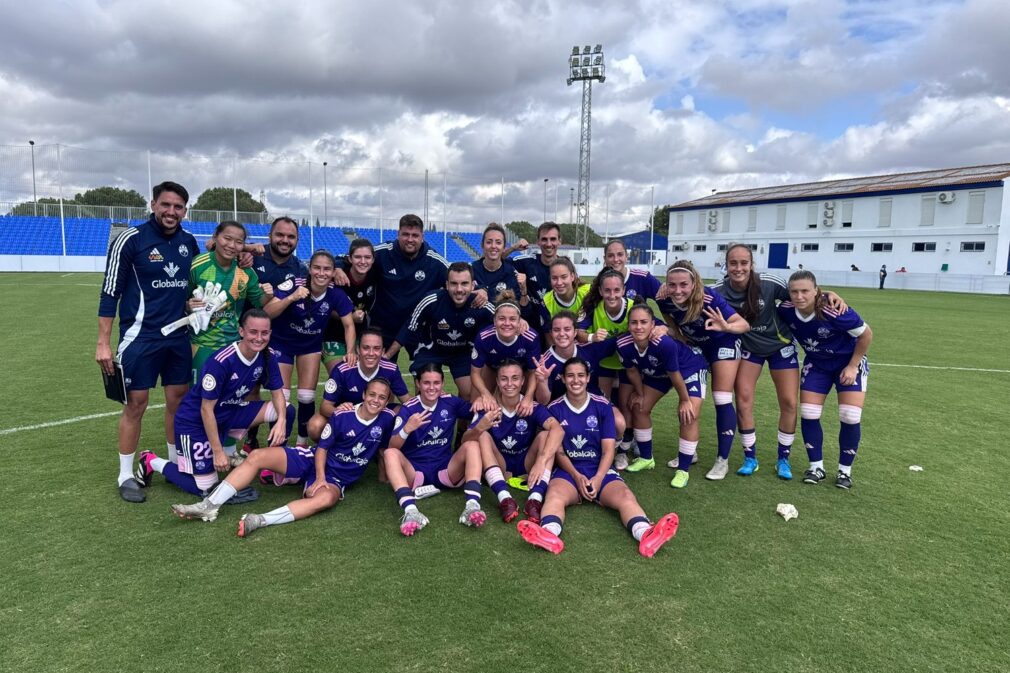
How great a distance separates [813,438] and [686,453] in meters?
1.03

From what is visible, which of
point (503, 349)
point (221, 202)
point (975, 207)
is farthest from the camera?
point (221, 202)

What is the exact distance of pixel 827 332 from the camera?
448 cm

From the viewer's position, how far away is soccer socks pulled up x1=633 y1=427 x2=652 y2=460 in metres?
4.96

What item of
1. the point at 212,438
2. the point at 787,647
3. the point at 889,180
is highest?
the point at 889,180

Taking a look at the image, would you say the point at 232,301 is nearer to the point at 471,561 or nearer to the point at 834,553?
the point at 471,561

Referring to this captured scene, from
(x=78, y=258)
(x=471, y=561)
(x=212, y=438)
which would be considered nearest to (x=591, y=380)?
(x=471, y=561)

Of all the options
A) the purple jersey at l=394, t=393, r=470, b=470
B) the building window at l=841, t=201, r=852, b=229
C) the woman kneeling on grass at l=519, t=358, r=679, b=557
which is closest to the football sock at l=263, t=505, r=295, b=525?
the purple jersey at l=394, t=393, r=470, b=470

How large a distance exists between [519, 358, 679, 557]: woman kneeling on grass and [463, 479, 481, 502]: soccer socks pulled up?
1.55 feet

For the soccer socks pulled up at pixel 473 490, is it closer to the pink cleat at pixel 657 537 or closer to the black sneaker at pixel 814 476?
the pink cleat at pixel 657 537

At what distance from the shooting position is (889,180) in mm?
40938

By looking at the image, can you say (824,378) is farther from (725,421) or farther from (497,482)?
(497,482)

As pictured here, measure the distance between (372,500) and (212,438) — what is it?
3.95 feet

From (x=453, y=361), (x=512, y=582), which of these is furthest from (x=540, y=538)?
(x=453, y=361)

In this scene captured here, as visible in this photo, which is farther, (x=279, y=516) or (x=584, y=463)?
(x=584, y=463)
